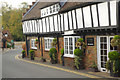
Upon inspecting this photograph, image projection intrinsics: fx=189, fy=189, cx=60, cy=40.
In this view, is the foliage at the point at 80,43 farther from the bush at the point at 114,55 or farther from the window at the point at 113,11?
the window at the point at 113,11

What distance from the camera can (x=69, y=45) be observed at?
15891mm

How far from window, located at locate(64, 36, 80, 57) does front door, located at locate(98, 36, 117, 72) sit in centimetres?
251

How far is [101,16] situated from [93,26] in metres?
1.05

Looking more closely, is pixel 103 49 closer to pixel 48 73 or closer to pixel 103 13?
pixel 103 13

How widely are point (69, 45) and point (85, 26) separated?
8.68ft

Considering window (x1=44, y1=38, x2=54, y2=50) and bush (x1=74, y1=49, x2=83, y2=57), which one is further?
window (x1=44, y1=38, x2=54, y2=50)

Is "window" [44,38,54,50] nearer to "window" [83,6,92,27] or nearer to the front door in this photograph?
"window" [83,6,92,27]

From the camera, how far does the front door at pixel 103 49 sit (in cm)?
1255

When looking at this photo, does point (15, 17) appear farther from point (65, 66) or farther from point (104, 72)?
point (104, 72)

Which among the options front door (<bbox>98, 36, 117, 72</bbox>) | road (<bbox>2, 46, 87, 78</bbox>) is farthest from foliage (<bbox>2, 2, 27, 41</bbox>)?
front door (<bbox>98, 36, 117, 72</bbox>)

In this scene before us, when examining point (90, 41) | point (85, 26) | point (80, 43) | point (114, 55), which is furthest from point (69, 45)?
point (114, 55)

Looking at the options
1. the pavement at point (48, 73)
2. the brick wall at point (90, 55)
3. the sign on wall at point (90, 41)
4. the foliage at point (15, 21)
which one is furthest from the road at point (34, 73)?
the foliage at point (15, 21)

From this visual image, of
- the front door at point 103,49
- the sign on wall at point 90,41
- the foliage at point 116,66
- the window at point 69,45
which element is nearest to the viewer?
the foliage at point 116,66

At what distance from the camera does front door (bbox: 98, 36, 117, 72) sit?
12548 mm
